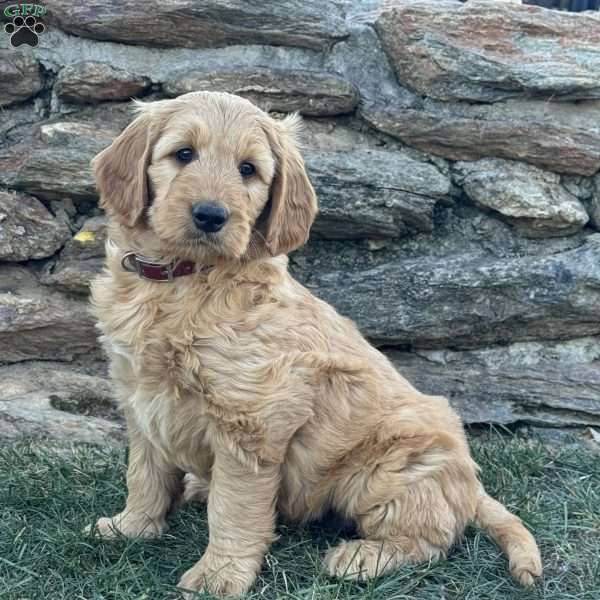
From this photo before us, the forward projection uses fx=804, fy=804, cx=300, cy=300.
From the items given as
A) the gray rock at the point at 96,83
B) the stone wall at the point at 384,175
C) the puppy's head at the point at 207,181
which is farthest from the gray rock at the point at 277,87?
the puppy's head at the point at 207,181

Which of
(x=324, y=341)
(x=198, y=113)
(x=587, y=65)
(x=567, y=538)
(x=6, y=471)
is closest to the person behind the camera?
(x=198, y=113)

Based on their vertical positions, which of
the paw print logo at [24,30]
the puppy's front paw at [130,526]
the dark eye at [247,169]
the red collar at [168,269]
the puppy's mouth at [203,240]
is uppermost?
the paw print logo at [24,30]

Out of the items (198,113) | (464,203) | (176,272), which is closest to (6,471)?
(176,272)

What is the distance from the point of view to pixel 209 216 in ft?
9.88

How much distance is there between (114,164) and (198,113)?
1.33 ft

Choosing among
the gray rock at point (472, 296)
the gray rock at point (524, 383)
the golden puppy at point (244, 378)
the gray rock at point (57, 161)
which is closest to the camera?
the golden puppy at point (244, 378)

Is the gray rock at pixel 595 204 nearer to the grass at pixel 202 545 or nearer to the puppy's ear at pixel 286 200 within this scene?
the grass at pixel 202 545

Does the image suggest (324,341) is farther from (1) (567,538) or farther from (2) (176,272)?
(1) (567,538)

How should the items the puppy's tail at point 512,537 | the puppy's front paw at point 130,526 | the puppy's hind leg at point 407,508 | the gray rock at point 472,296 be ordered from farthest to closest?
the gray rock at point 472,296 → the puppy's front paw at point 130,526 → the puppy's hind leg at point 407,508 → the puppy's tail at point 512,537

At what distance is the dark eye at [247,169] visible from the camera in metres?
3.27

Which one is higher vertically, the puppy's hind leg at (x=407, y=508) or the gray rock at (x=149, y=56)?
the gray rock at (x=149, y=56)

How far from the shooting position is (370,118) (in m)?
4.55

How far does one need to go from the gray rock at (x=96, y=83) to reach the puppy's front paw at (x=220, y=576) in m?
2.56

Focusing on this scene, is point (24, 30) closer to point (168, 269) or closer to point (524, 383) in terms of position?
point (168, 269)
